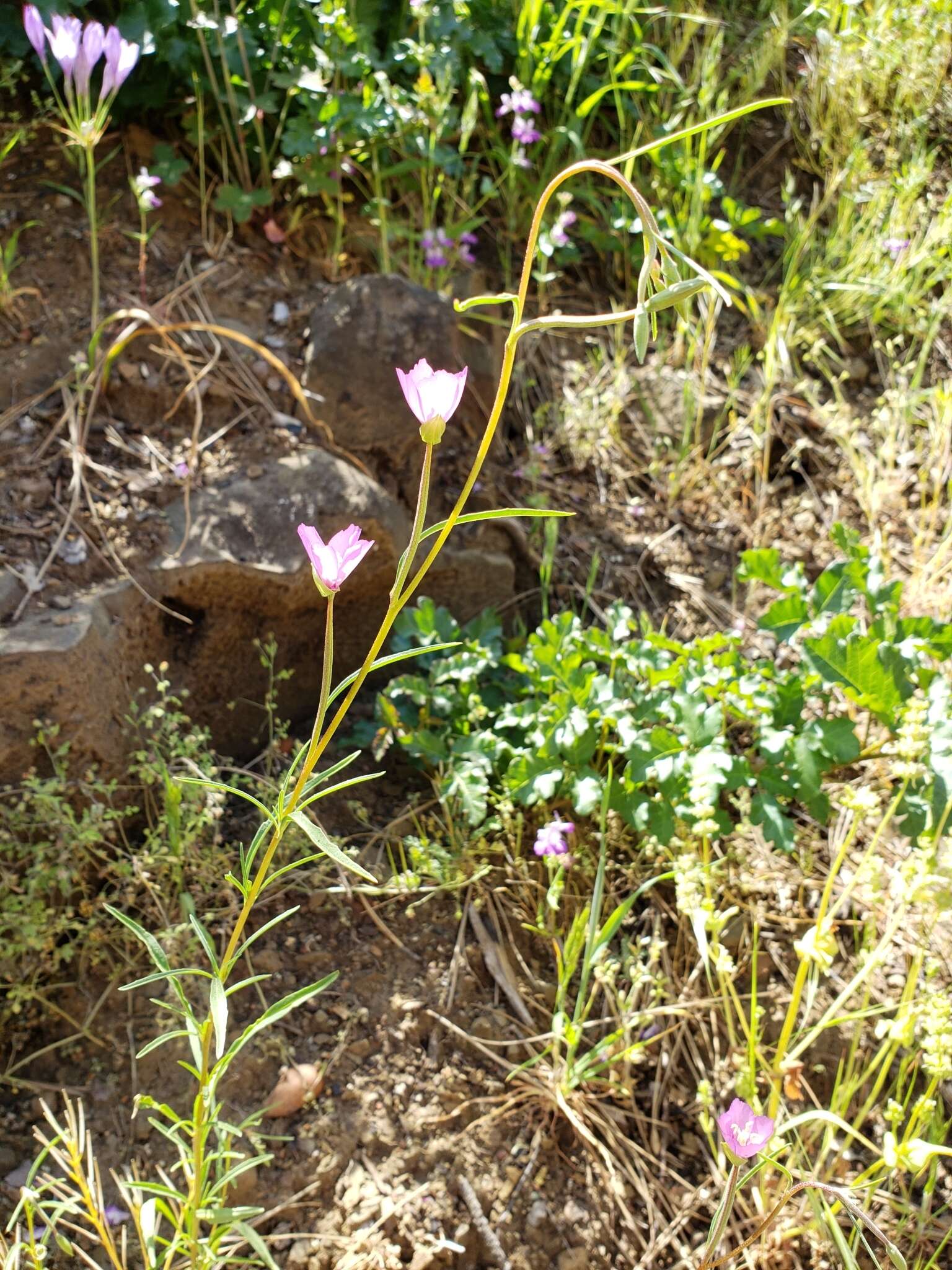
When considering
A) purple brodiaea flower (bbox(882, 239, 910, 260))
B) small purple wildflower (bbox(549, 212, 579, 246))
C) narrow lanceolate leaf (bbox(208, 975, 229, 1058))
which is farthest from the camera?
purple brodiaea flower (bbox(882, 239, 910, 260))

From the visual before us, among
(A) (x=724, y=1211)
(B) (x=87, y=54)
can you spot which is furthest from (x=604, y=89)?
(A) (x=724, y=1211)

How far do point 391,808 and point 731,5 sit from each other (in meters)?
3.12

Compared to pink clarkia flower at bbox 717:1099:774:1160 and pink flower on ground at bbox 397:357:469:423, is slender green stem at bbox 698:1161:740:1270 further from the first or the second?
pink flower on ground at bbox 397:357:469:423

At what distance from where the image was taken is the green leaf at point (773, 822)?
197cm

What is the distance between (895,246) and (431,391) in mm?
2601

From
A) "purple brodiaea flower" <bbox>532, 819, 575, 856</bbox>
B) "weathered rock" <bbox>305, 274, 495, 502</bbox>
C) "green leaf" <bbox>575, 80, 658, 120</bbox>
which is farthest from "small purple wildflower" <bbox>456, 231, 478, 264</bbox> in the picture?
"purple brodiaea flower" <bbox>532, 819, 575, 856</bbox>

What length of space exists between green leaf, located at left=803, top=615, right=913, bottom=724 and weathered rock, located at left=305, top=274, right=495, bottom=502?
1.01 m

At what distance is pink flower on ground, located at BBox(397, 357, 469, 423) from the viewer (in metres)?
1.03

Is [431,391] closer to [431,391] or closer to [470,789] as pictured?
[431,391]

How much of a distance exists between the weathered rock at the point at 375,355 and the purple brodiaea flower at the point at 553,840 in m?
0.94

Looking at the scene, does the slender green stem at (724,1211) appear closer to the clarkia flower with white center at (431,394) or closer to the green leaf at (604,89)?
the clarkia flower with white center at (431,394)

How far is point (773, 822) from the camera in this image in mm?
1982

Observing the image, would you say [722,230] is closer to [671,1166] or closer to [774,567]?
[774,567]

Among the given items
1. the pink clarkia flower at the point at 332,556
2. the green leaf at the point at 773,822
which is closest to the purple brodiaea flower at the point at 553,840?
the green leaf at the point at 773,822
